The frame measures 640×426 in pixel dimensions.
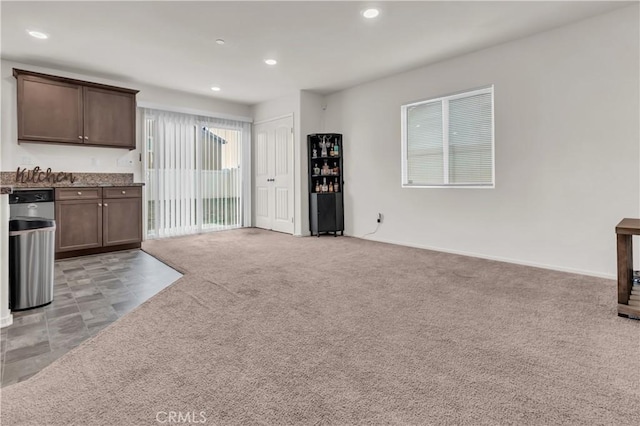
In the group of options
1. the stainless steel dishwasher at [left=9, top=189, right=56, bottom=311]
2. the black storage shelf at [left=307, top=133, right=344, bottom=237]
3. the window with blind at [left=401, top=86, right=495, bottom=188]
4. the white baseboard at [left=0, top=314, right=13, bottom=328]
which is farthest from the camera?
the black storage shelf at [left=307, top=133, right=344, bottom=237]

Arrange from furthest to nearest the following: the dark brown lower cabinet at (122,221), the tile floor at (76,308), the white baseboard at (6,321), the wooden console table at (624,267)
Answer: the dark brown lower cabinet at (122,221) → the wooden console table at (624,267) → the white baseboard at (6,321) → the tile floor at (76,308)

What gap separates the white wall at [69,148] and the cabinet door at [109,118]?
0.36 meters

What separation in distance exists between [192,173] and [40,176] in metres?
2.18

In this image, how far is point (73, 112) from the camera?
4.45m

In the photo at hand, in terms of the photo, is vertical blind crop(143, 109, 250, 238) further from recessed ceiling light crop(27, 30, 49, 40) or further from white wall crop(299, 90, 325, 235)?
recessed ceiling light crop(27, 30, 49, 40)

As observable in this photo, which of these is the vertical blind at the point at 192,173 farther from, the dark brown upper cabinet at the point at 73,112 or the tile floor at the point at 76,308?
the tile floor at the point at 76,308

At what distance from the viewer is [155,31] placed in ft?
11.5

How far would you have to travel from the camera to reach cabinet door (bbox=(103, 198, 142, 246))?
14.9 feet

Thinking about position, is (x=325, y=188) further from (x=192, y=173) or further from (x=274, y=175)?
(x=192, y=173)

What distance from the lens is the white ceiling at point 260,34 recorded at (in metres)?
3.07

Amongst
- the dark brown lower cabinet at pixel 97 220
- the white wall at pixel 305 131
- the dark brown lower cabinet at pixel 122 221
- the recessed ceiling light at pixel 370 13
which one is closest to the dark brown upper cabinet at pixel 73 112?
the dark brown lower cabinet at pixel 97 220

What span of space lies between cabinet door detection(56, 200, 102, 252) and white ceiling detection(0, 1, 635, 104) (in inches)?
74.6

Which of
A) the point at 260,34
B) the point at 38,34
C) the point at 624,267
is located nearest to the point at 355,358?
the point at 624,267

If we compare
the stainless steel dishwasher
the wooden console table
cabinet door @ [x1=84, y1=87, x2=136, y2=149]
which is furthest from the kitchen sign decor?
the wooden console table
